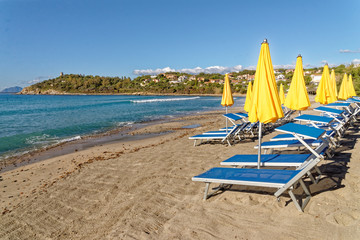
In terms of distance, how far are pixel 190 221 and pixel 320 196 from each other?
2182 millimetres

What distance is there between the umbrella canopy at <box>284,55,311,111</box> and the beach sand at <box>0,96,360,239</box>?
1.48 meters

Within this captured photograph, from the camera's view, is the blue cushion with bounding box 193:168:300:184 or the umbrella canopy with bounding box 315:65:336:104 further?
the umbrella canopy with bounding box 315:65:336:104

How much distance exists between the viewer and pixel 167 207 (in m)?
3.95

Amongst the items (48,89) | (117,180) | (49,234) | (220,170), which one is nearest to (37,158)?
(117,180)

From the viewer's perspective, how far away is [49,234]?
141 inches

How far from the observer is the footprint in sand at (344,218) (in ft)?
10.1

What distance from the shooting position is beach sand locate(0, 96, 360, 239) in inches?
124

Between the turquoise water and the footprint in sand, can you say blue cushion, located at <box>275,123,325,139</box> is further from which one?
the turquoise water

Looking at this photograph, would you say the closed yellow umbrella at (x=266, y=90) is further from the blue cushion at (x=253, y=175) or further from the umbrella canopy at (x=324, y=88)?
the umbrella canopy at (x=324, y=88)

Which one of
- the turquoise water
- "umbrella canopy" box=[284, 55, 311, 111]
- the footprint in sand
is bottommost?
the turquoise water

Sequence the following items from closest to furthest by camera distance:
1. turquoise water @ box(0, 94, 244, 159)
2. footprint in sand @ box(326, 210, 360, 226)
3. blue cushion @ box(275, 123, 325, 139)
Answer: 1. footprint in sand @ box(326, 210, 360, 226)
2. blue cushion @ box(275, 123, 325, 139)
3. turquoise water @ box(0, 94, 244, 159)

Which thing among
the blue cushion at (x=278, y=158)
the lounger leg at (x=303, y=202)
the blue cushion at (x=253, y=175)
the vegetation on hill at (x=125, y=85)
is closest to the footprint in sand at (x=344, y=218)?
the lounger leg at (x=303, y=202)

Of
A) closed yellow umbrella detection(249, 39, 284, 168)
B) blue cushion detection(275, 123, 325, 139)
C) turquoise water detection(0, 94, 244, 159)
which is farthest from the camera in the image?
A: turquoise water detection(0, 94, 244, 159)

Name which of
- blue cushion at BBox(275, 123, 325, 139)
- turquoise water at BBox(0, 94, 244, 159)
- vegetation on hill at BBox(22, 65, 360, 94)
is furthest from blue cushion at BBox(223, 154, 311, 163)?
vegetation on hill at BBox(22, 65, 360, 94)
